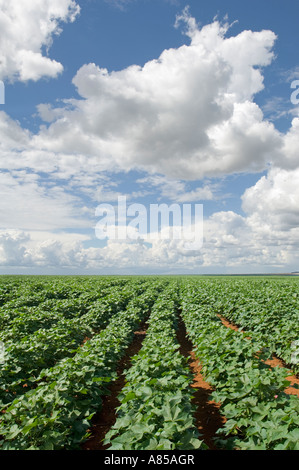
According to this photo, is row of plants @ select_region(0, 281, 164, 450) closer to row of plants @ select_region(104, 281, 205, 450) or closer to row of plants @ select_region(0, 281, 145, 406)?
row of plants @ select_region(104, 281, 205, 450)

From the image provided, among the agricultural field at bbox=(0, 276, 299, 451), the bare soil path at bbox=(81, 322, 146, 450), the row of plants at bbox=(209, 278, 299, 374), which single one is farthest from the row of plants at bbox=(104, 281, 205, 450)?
the row of plants at bbox=(209, 278, 299, 374)

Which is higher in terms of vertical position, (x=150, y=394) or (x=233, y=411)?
(x=150, y=394)

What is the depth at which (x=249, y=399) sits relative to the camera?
432cm

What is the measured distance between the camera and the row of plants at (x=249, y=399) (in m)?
3.52

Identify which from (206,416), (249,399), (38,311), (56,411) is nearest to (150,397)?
(56,411)

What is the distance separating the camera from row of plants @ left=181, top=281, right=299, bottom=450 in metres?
3.52

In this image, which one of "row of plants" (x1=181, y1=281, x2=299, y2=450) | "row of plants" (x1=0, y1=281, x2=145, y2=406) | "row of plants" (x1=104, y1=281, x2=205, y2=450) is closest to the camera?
"row of plants" (x1=104, y1=281, x2=205, y2=450)

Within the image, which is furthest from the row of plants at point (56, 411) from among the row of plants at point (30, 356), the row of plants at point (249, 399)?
the row of plants at point (249, 399)

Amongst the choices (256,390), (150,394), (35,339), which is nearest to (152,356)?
(150,394)

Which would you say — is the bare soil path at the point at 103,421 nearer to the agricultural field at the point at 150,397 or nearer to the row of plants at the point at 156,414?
the agricultural field at the point at 150,397

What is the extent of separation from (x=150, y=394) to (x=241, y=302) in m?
11.9

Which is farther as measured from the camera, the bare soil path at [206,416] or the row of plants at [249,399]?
the bare soil path at [206,416]

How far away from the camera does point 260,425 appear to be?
3.76 meters

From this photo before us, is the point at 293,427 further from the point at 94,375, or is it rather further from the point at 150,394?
the point at 94,375
